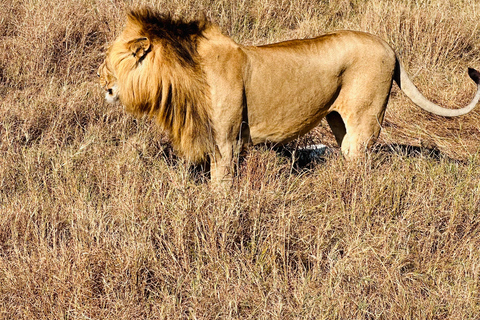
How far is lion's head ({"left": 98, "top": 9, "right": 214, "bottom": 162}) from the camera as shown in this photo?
3197 millimetres

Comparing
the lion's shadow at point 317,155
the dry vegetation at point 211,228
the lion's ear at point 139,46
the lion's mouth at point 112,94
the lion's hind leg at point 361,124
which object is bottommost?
the lion's shadow at point 317,155

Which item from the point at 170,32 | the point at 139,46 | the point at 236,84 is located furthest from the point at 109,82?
the point at 236,84

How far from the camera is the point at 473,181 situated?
3494 mm

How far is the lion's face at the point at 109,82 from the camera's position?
3312 mm

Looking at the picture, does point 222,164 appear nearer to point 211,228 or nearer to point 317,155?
point 211,228

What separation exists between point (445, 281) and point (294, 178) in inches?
45.4

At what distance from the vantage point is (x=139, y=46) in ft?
10.4

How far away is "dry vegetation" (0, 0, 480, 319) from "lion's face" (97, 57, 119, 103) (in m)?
0.43

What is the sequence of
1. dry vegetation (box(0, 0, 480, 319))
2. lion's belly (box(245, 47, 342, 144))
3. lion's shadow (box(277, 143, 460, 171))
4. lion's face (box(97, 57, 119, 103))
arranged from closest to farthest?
1. dry vegetation (box(0, 0, 480, 319))
2. lion's face (box(97, 57, 119, 103))
3. lion's belly (box(245, 47, 342, 144))
4. lion's shadow (box(277, 143, 460, 171))

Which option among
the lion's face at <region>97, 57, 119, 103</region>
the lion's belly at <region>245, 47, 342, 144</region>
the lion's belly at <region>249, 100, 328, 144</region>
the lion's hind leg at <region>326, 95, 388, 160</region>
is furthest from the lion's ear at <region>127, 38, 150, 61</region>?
the lion's hind leg at <region>326, 95, 388, 160</region>

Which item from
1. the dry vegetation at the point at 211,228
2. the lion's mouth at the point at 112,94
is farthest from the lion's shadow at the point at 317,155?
the lion's mouth at the point at 112,94

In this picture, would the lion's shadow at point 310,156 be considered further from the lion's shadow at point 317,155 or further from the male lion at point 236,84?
the male lion at point 236,84

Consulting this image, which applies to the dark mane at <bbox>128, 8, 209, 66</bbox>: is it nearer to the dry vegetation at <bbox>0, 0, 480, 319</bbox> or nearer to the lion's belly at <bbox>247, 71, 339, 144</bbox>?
the lion's belly at <bbox>247, 71, 339, 144</bbox>

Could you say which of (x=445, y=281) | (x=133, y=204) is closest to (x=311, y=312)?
(x=445, y=281)
